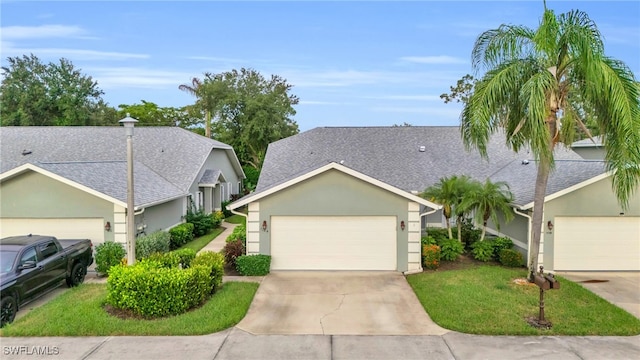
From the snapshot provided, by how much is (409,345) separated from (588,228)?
368 inches

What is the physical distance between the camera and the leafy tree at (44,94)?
37.6 metres

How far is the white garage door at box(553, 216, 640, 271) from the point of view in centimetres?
1349

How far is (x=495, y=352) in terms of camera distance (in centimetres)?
745

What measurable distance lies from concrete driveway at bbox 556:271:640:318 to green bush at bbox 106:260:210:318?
10.5 meters

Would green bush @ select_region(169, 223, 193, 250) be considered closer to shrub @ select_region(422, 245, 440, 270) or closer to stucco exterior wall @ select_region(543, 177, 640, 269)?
shrub @ select_region(422, 245, 440, 270)

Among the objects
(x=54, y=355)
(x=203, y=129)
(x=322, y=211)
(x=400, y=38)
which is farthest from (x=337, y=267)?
(x=203, y=129)

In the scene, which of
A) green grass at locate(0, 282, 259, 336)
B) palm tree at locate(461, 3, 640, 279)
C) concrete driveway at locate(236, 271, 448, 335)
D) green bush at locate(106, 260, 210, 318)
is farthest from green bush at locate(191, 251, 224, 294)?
palm tree at locate(461, 3, 640, 279)

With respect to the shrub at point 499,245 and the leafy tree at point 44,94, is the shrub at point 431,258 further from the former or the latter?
the leafy tree at point 44,94

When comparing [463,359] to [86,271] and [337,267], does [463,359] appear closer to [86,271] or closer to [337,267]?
[337,267]

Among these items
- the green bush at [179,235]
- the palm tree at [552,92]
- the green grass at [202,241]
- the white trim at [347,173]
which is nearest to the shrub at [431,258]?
the white trim at [347,173]

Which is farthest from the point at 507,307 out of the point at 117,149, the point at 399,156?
the point at 117,149

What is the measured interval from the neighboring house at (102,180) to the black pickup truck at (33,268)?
5.49 feet

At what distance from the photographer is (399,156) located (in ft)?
75.8

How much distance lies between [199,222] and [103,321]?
11736 millimetres
